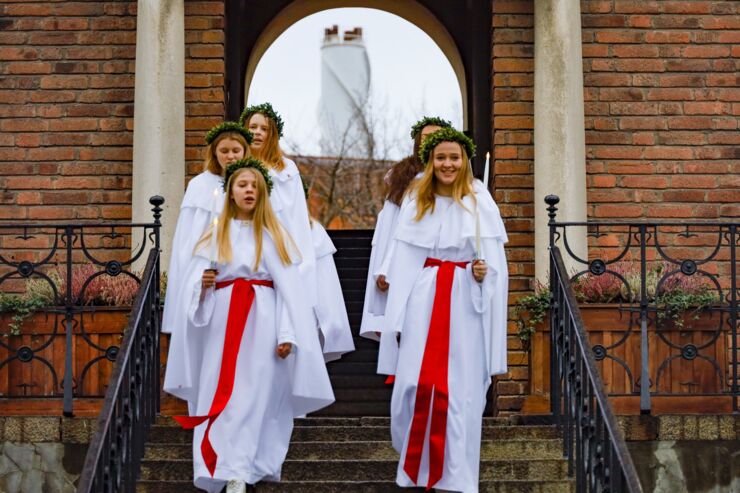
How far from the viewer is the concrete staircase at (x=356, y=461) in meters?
8.36

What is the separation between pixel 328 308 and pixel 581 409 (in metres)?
1.83

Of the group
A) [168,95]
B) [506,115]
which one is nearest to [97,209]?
[168,95]

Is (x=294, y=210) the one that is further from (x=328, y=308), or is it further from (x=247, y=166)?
(x=247, y=166)

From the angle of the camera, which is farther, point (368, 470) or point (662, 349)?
point (662, 349)

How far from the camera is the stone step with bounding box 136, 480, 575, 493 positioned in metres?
8.33

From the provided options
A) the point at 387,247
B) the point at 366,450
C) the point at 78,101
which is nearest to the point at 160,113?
the point at 78,101

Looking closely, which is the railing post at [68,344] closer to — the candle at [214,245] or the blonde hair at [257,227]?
the blonde hair at [257,227]

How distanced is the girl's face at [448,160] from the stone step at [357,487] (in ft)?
5.71

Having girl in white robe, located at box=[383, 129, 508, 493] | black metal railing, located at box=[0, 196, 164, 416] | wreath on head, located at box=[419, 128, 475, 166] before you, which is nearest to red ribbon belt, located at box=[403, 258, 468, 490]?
girl in white robe, located at box=[383, 129, 508, 493]

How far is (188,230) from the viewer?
869 cm

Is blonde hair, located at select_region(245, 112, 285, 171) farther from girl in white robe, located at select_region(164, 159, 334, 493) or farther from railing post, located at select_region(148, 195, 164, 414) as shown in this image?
girl in white robe, located at select_region(164, 159, 334, 493)

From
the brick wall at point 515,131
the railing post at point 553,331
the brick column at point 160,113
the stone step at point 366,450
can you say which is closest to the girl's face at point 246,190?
the stone step at point 366,450

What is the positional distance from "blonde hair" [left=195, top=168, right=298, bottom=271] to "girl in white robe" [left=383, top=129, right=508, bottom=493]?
2.20 feet

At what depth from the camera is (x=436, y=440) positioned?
7.88 meters
